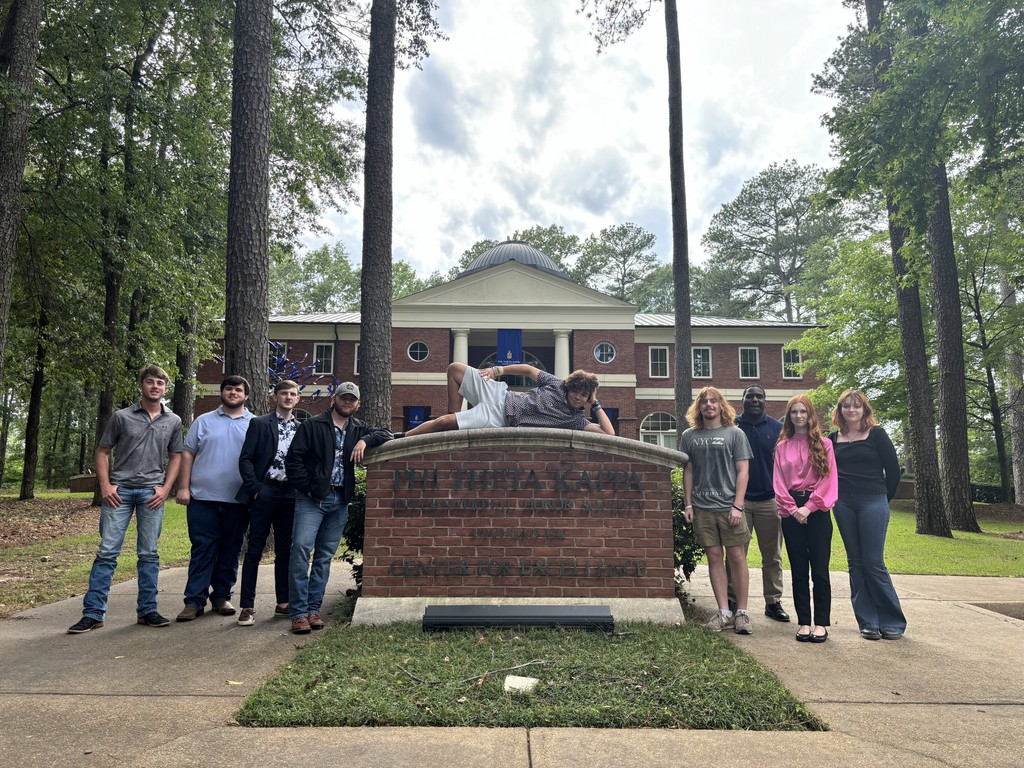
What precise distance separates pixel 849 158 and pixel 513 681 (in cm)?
792

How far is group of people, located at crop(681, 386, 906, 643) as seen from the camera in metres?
4.78

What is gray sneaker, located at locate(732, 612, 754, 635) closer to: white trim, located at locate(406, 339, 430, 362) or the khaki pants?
the khaki pants

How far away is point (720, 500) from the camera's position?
16.1ft

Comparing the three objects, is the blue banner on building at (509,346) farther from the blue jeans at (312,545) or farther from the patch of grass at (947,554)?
the blue jeans at (312,545)

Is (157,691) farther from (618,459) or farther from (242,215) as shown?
(242,215)

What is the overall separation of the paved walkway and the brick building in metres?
24.4

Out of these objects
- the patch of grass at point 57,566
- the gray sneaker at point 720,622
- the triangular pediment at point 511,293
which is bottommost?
the patch of grass at point 57,566

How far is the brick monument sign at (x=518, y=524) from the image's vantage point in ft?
15.8

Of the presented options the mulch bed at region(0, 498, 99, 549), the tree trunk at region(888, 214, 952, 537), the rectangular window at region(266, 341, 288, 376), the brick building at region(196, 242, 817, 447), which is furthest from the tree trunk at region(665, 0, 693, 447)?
the brick building at region(196, 242, 817, 447)

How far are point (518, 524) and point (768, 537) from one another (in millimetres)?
2094

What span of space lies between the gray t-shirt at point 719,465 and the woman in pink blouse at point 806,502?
34 cm

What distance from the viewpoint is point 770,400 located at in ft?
99.6

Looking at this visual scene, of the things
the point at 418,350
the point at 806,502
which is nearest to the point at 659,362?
the point at 418,350

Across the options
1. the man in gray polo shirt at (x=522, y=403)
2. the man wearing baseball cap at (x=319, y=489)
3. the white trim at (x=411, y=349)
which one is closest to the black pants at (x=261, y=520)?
the man wearing baseball cap at (x=319, y=489)
